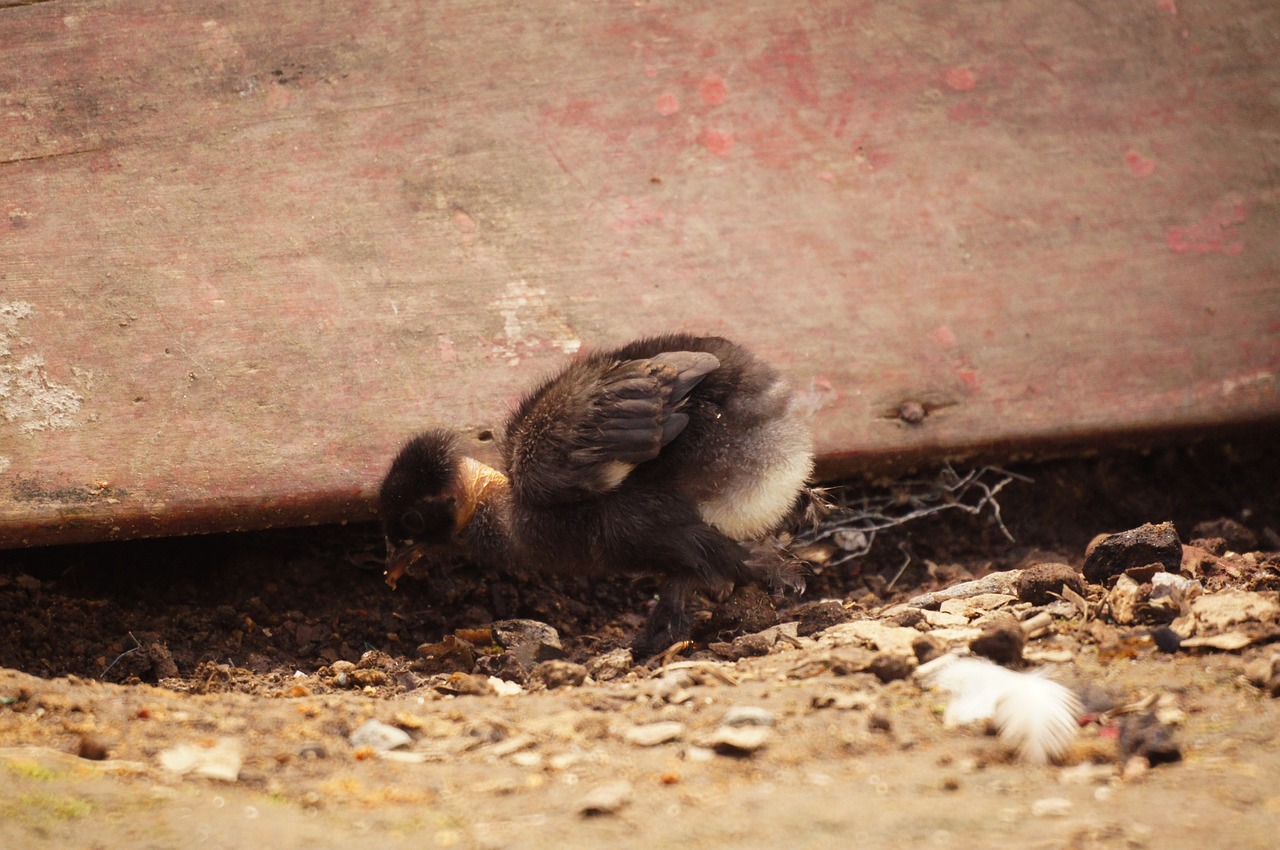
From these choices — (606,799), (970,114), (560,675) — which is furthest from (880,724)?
(970,114)

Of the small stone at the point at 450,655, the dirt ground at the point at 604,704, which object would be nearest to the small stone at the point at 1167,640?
the dirt ground at the point at 604,704

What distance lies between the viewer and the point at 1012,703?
2359 mm

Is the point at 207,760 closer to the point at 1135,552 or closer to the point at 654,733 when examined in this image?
the point at 654,733

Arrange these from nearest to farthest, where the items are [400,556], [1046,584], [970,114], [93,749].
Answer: [93,749], [1046,584], [400,556], [970,114]

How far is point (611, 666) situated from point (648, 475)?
0.60m

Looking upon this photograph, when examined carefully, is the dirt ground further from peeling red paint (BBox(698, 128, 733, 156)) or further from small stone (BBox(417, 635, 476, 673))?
→ peeling red paint (BBox(698, 128, 733, 156))

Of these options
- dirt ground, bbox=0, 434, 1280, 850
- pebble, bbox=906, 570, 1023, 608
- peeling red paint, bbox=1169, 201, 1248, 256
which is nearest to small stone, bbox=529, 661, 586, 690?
dirt ground, bbox=0, 434, 1280, 850

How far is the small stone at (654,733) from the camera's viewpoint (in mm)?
2488

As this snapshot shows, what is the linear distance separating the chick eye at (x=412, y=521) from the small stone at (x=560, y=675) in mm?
763

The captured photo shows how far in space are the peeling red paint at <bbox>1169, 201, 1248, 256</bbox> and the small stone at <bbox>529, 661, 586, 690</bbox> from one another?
9.36 ft

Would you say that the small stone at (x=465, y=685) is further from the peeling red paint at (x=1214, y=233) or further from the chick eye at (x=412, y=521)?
the peeling red paint at (x=1214, y=233)

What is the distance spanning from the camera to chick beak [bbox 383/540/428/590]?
3.74 metres

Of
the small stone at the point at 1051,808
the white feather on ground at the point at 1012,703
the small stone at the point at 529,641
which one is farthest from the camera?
the small stone at the point at 529,641

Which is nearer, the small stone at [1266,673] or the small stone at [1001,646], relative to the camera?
the small stone at [1266,673]
